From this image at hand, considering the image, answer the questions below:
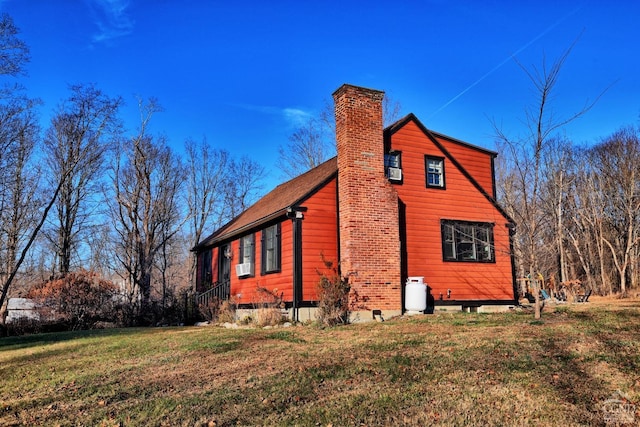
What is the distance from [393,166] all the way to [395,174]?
0.29 metres

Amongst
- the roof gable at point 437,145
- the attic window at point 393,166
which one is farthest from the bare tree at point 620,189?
the attic window at point 393,166

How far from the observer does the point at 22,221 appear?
74.4 feet

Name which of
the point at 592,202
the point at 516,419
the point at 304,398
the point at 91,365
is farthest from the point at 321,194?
the point at 592,202

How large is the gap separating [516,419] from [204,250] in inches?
737

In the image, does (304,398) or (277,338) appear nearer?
(304,398)

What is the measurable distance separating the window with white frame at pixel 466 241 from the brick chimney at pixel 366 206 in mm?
2619

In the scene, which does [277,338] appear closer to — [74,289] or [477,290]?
[477,290]

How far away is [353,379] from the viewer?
598cm

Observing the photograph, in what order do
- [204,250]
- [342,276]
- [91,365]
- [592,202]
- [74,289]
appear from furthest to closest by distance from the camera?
1. [592,202]
2. [204,250]
3. [74,289]
4. [342,276]
5. [91,365]

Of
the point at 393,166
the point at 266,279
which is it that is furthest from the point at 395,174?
the point at 266,279

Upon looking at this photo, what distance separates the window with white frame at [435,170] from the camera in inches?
611

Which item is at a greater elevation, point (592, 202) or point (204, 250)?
point (592, 202)

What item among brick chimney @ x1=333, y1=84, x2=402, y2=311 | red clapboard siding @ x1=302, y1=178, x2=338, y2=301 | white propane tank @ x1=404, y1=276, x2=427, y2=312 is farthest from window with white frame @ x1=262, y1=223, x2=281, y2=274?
white propane tank @ x1=404, y1=276, x2=427, y2=312

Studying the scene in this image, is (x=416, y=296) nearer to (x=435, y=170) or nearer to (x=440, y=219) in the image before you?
(x=440, y=219)
